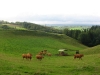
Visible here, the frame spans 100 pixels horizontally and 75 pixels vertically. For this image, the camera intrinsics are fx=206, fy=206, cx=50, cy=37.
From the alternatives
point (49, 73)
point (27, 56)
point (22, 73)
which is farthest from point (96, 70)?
point (27, 56)

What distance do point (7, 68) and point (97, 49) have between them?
108 feet

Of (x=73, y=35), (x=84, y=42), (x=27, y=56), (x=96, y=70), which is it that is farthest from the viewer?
(x=73, y=35)

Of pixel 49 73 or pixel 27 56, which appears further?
pixel 27 56

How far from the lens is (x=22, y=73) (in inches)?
885

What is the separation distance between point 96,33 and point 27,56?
83162mm

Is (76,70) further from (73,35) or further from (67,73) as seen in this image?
(73,35)

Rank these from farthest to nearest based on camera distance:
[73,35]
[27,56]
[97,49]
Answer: [73,35] → [97,49] → [27,56]

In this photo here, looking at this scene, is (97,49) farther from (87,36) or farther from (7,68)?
(87,36)

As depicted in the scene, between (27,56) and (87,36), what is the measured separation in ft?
255

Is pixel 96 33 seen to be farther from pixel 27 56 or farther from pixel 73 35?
pixel 27 56

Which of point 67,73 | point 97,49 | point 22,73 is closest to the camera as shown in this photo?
point 22,73

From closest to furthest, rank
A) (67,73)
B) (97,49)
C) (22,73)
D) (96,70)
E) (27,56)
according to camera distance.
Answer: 1. (22,73)
2. (67,73)
3. (96,70)
4. (27,56)
5. (97,49)

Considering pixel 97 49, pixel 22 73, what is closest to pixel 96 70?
pixel 22 73

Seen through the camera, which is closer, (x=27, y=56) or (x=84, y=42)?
(x=27, y=56)
